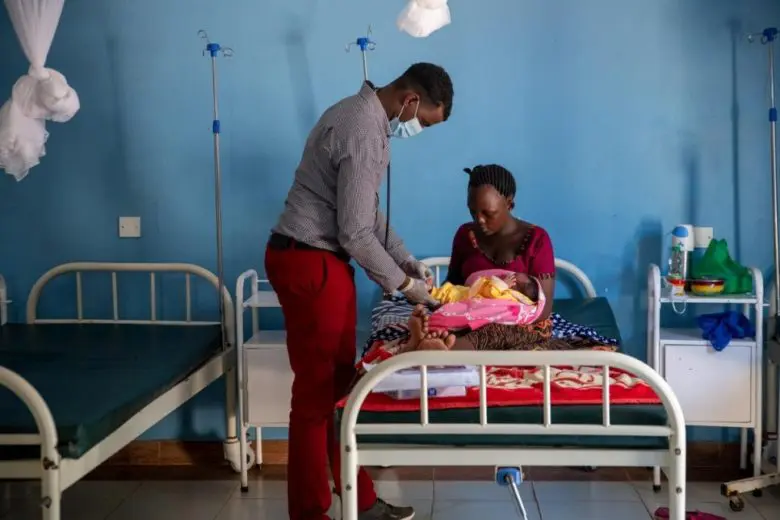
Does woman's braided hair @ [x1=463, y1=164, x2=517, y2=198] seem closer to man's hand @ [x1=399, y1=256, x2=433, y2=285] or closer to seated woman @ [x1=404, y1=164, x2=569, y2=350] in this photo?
seated woman @ [x1=404, y1=164, x2=569, y2=350]

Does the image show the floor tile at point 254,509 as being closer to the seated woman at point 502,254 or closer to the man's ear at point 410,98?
the seated woman at point 502,254

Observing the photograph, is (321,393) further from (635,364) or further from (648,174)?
(648,174)

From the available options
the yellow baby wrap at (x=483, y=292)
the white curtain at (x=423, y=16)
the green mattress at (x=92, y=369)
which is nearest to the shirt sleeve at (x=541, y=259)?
the yellow baby wrap at (x=483, y=292)

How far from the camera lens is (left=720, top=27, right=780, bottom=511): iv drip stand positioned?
131 inches

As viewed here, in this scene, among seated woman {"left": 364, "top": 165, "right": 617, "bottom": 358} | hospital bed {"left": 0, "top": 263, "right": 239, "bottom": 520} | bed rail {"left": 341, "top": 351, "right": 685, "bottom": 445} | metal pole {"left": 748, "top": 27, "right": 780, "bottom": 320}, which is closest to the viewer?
bed rail {"left": 341, "top": 351, "right": 685, "bottom": 445}

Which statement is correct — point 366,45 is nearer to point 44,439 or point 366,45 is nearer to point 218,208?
point 218,208

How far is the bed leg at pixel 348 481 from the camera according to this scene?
2.35 m

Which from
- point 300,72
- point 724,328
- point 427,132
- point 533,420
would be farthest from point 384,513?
point 300,72

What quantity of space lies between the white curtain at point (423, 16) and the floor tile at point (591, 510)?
1.76 m

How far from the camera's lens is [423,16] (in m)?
3.29

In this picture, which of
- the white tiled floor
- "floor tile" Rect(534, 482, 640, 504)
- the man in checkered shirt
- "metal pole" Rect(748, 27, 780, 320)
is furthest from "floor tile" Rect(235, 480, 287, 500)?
"metal pole" Rect(748, 27, 780, 320)

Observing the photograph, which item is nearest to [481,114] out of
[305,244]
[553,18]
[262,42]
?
[553,18]

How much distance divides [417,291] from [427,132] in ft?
3.70

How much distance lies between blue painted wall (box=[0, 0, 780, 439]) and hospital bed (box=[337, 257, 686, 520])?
1448 millimetres
